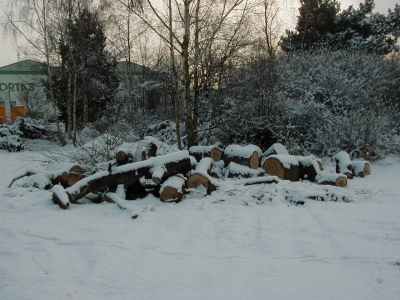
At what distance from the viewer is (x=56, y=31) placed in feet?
50.2

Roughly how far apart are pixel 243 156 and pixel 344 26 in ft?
62.8

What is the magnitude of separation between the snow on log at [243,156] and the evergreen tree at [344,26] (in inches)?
658

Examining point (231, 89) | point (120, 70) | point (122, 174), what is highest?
point (120, 70)

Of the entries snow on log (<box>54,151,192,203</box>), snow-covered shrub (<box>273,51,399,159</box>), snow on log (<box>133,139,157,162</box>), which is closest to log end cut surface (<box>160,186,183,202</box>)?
snow on log (<box>54,151,192,203</box>)

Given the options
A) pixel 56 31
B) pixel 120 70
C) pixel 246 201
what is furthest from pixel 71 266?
pixel 120 70

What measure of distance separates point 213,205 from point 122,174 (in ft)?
5.16

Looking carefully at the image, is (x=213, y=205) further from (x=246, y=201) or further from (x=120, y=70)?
(x=120, y=70)

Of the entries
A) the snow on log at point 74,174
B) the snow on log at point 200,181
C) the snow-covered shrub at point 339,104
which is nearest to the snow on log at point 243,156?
the snow on log at point 200,181

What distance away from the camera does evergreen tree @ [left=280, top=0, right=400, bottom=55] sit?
2153 cm

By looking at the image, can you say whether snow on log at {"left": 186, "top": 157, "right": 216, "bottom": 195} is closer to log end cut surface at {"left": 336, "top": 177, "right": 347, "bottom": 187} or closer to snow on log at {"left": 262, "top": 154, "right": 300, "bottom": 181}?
snow on log at {"left": 262, "top": 154, "right": 300, "bottom": 181}

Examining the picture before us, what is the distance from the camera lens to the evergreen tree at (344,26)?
848 inches

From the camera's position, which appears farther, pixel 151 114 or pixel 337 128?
pixel 151 114

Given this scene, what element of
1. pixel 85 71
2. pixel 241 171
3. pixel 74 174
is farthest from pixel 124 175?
pixel 85 71

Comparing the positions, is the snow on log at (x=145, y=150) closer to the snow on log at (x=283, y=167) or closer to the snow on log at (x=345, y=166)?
the snow on log at (x=283, y=167)
